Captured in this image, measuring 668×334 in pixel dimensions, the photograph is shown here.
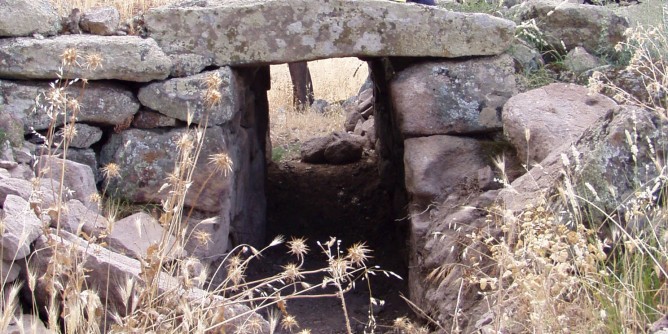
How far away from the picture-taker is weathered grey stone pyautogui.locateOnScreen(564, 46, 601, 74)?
5812 mm

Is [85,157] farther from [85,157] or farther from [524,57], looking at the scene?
[524,57]

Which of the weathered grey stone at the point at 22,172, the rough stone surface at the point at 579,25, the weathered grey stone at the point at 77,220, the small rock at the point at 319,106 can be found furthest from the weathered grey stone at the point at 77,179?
the small rock at the point at 319,106

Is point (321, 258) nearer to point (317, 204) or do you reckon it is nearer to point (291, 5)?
point (317, 204)

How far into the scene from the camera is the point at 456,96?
5.45 m

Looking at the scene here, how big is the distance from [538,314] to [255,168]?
4.93 m

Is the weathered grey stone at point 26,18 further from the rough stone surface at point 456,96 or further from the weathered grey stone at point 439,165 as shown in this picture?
the weathered grey stone at point 439,165

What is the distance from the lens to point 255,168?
7.25 meters

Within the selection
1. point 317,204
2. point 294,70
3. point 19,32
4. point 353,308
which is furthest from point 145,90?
point 294,70

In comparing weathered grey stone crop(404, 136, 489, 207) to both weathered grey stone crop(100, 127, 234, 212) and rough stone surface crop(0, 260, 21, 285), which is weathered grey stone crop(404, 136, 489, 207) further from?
rough stone surface crop(0, 260, 21, 285)

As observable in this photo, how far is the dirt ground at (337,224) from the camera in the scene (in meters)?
5.74

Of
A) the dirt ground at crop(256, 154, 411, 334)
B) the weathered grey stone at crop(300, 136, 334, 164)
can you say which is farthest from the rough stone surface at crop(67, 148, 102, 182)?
the weathered grey stone at crop(300, 136, 334, 164)

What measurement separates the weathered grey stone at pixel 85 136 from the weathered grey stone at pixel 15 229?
1.73 m

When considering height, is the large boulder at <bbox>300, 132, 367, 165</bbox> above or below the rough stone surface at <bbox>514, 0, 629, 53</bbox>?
below

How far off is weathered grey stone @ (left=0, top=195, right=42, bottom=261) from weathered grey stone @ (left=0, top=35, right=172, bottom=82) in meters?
1.75
